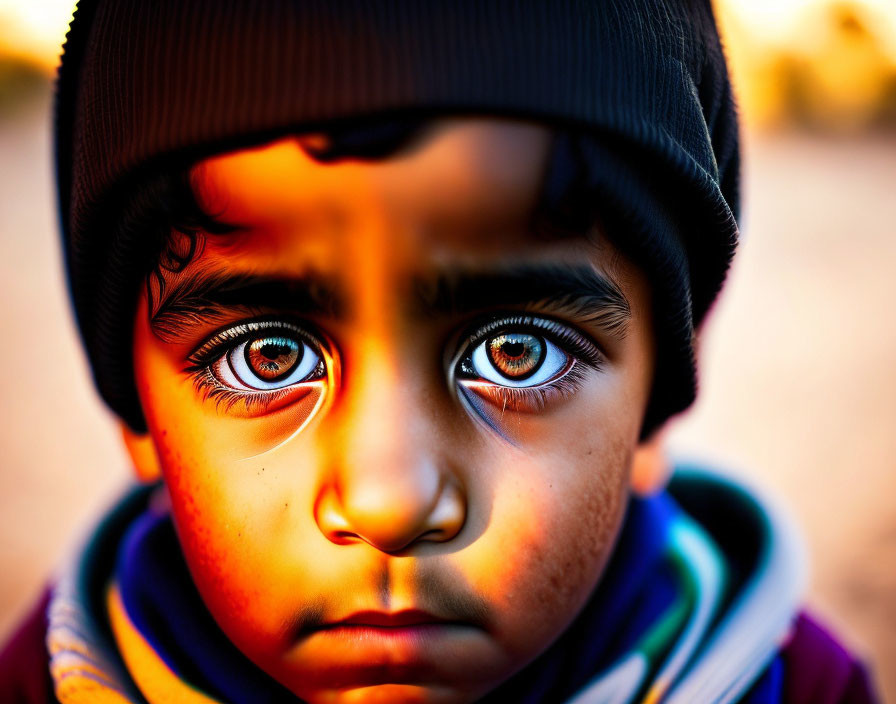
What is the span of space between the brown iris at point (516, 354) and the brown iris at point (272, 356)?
16cm

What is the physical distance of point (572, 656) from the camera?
2.64ft

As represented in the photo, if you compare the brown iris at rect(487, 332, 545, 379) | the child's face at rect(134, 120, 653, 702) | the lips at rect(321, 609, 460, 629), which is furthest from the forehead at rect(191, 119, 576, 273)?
the lips at rect(321, 609, 460, 629)

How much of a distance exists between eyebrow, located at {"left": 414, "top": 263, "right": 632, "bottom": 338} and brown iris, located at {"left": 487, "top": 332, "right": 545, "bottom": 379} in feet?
0.14

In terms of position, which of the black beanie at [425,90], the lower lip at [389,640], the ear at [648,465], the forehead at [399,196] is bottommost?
the lower lip at [389,640]

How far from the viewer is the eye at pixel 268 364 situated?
0.61 m

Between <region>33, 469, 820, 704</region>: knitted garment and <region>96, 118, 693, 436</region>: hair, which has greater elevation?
<region>96, 118, 693, 436</region>: hair

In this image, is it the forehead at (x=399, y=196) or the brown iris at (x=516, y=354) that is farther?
the brown iris at (x=516, y=354)

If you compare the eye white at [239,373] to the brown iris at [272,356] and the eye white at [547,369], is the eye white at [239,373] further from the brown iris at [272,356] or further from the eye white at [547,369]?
the eye white at [547,369]

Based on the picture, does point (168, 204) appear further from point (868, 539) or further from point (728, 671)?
point (868, 539)

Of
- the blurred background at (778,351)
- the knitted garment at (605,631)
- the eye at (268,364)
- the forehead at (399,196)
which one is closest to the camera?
the forehead at (399,196)

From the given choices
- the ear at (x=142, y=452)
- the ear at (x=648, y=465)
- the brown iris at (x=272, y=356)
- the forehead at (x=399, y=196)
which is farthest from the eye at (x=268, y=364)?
the ear at (x=648, y=465)

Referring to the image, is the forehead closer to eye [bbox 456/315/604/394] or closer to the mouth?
eye [bbox 456/315/604/394]

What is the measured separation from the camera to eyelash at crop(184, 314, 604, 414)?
60cm

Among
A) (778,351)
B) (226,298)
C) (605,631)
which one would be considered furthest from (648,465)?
(778,351)
